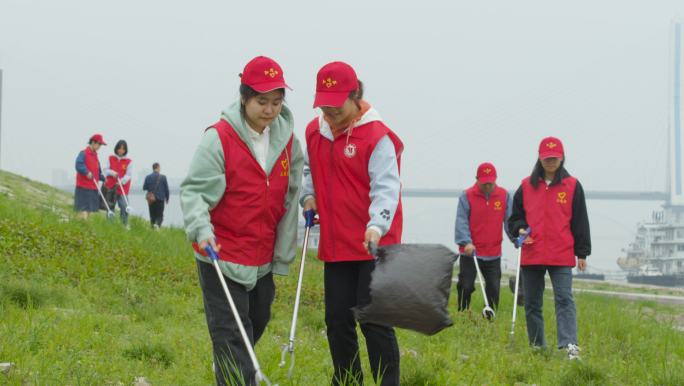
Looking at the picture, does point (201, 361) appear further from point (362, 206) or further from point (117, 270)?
point (117, 270)

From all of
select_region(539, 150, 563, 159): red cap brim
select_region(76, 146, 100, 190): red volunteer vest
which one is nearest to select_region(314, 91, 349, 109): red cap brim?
select_region(539, 150, 563, 159): red cap brim

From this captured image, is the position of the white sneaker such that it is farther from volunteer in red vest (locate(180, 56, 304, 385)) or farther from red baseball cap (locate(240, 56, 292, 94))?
red baseball cap (locate(240, 56, 292, 94))

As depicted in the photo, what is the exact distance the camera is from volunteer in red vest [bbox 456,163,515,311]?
612cm

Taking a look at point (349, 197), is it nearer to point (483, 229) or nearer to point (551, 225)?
point (551, 225)

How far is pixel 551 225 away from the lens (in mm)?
4398

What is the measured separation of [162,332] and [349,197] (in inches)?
74.8

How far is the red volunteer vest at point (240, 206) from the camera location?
263cm

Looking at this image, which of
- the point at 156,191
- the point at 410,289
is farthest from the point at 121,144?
the point at 410,289

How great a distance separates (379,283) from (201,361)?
4.60 feet

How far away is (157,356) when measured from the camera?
3.32 metres

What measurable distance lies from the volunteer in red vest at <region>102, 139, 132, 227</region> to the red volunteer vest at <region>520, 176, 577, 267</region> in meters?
6.65

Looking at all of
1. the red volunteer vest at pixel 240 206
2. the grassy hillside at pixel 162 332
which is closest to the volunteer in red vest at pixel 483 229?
the grassy hillside at pixel 162 332

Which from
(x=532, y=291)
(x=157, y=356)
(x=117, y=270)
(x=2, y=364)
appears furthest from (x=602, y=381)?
(x=117, y=270)

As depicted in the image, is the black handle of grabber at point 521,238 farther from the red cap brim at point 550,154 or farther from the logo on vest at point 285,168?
the logo on vest at point 285,168
